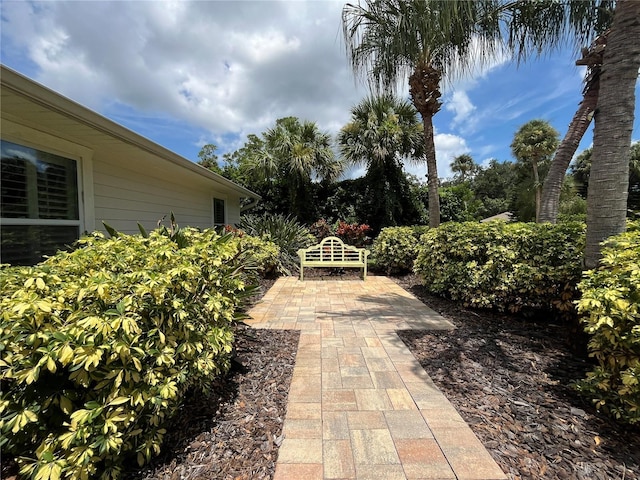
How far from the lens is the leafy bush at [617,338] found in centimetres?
180

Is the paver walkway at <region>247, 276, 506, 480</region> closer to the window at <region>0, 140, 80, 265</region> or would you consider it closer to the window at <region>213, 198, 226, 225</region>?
the window at <region>0, 140, 80, 265</region>

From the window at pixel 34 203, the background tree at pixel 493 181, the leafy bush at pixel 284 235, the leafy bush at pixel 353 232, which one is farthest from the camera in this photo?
the background tree at pixel 493 181

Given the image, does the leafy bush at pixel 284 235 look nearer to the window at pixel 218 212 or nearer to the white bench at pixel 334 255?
the white bench at pixel 334 255

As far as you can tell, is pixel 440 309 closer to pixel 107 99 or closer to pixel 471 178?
pixel 107 99

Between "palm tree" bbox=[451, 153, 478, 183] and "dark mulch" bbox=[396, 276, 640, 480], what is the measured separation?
43.8m

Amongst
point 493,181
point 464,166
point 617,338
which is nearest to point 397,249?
point 617,338

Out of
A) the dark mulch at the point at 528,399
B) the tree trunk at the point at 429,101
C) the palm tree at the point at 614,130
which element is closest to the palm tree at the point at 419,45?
the tree trunk at the point at 429,101

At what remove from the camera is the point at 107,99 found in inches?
184

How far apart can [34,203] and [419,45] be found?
22.6 feet

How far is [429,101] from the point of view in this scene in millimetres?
6750

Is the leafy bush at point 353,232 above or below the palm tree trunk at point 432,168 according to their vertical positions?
below

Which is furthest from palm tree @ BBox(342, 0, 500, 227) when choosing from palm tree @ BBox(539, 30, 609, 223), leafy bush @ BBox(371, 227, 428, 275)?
palm tree @ BBox(539, 30, 609, 223)

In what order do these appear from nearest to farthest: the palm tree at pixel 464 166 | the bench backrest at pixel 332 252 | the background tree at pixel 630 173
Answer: the bench backrest at pixel 332 252, the background tree at pixel 630 173, the palm tree at pixel 464 166

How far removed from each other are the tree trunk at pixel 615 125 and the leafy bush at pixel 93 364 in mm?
3693
